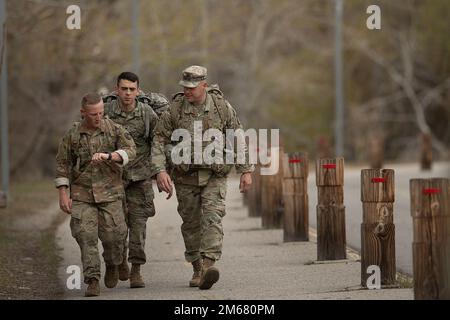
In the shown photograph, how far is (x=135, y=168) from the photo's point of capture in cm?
1344

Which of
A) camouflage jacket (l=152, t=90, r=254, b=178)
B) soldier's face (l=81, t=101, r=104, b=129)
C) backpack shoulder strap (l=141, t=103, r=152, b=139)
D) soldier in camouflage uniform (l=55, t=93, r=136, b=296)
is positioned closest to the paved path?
soldier in camouflage uniform (l=55, t=93, r=136, b=296)

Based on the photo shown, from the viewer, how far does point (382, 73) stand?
56.6 meters

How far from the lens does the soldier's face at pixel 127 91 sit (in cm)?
1329

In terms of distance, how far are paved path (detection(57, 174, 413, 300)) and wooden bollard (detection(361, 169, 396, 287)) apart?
11.1 inches

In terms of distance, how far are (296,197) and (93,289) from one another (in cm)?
507

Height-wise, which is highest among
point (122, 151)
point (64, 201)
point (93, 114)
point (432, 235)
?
point (93, 114)

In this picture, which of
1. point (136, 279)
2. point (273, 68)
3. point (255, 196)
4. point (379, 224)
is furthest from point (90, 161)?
point (273, 68)

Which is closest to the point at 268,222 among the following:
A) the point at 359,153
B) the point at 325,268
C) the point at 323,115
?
the point at 325,268

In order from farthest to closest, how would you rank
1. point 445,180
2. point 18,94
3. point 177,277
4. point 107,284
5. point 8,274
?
point 18,94 < point 8,274 < point 177,277 < point 107,284 < point 445,180

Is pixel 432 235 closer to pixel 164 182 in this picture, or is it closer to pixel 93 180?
pixel 164 182

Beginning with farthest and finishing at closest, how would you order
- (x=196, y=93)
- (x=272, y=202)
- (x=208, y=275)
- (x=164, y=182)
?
(x=272, y=202) → (x=196, y=93) → (x=164, y=182) → (x=208, y=275)
